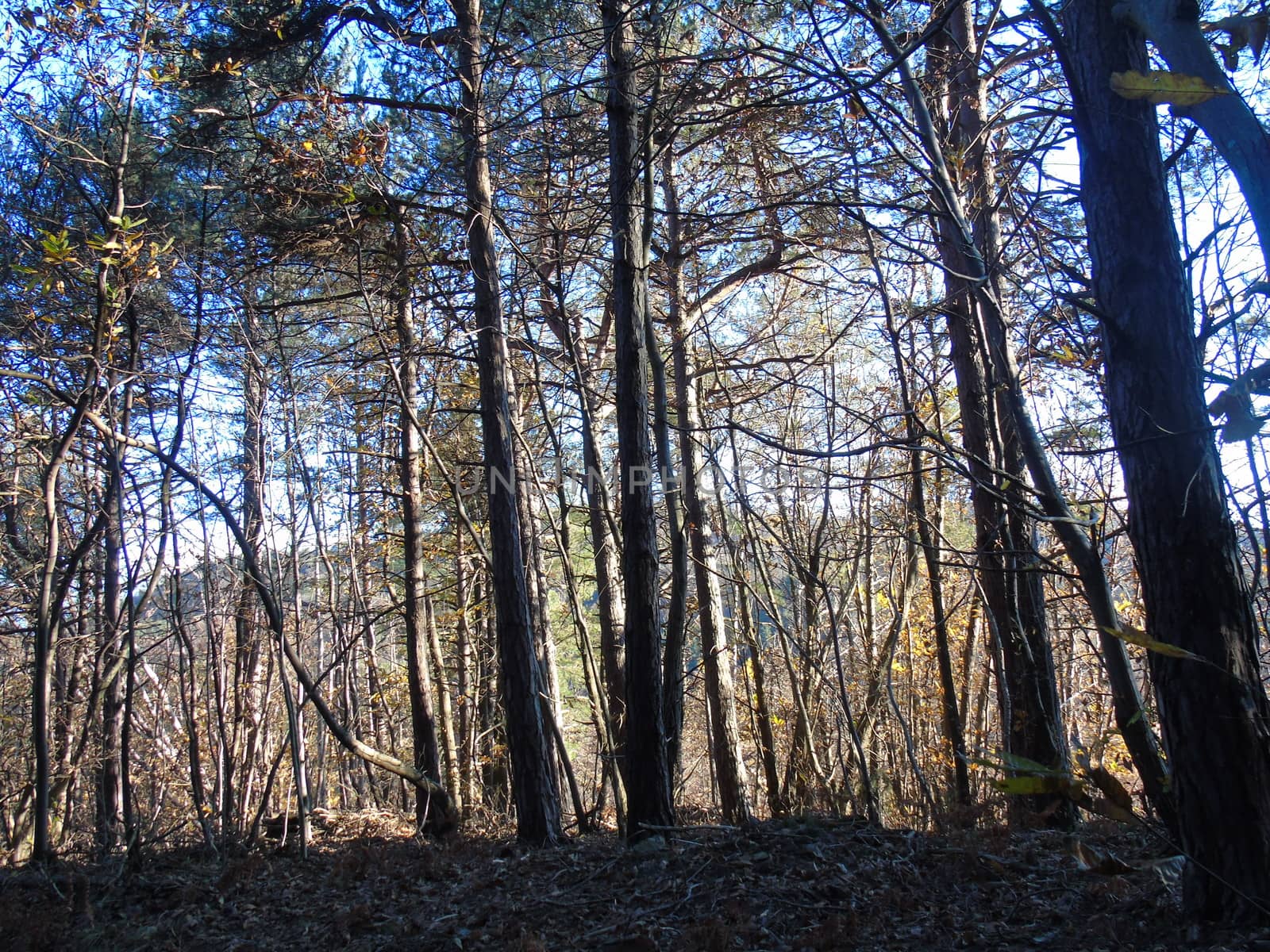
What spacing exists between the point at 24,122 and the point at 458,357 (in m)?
3.41

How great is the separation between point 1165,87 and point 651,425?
5.92 meters

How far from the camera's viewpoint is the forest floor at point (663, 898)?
3.37m

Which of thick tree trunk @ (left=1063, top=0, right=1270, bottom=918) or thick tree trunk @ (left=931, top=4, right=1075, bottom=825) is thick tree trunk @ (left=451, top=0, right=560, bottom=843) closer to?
thick tree trunk @ (left=931, top=4, right=1075, bottom=825)

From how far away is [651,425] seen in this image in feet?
22.5

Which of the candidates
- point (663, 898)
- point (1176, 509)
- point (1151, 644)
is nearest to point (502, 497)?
point (663, 898)

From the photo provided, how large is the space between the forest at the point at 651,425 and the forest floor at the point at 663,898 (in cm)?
3

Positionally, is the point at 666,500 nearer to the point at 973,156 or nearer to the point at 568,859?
the point at 568,859

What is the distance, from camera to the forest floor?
3.37m

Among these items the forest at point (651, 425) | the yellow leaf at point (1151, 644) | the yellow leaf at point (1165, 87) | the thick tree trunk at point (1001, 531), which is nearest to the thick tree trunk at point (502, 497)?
the forest at point (651, 425)

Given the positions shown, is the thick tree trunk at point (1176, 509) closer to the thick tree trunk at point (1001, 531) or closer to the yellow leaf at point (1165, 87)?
the yellow leaf at point (1165, 87)

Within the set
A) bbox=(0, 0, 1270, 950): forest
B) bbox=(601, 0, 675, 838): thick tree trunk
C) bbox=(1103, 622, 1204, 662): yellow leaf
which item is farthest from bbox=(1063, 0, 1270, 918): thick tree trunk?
bbox=(601, 0, 675, 838): thick tree trunk

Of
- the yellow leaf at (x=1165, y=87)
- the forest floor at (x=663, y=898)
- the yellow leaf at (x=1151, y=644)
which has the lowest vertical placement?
the forest floor at (x=663, y=898)

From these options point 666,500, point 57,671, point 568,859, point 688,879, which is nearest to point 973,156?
point 666,500

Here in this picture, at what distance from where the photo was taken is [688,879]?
14.3ft
